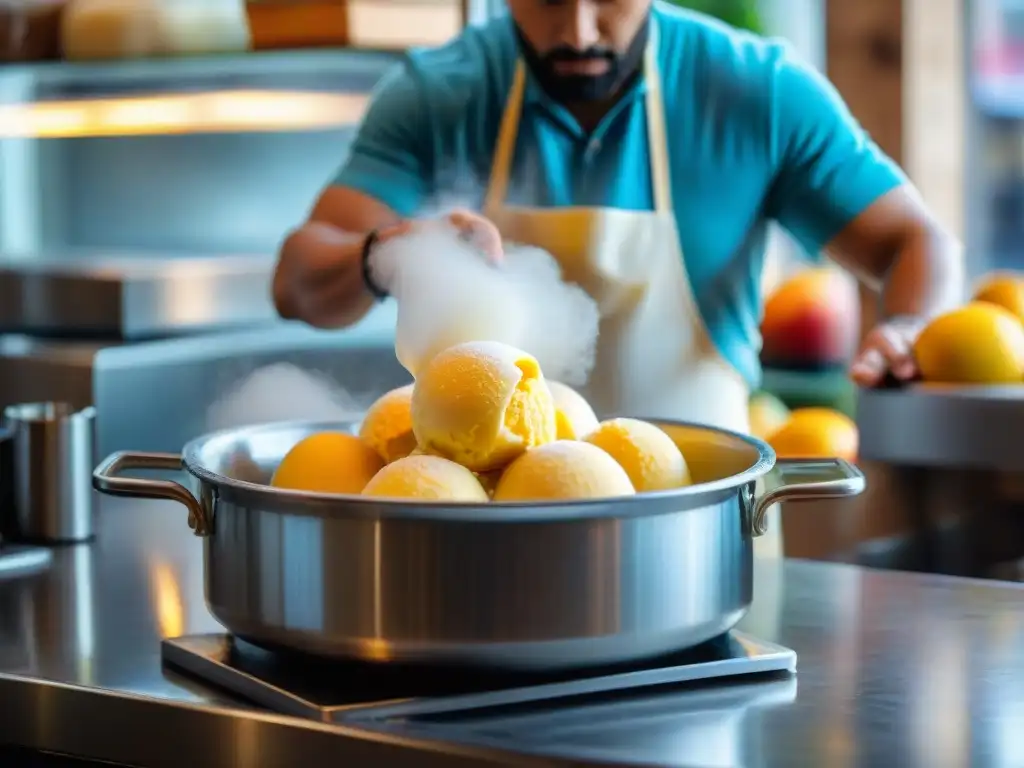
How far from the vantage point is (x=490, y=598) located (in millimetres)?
963

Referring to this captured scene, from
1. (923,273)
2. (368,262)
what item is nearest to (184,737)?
(368,262)

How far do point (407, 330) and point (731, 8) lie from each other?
2010 mm

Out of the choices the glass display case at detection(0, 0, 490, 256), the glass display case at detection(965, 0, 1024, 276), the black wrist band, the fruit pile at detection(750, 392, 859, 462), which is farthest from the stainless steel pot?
the glass display case at detection(965, 0, 1024, 276)

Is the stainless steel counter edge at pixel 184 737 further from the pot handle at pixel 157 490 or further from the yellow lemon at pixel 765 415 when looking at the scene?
the yellow lemon at pixel 765 415

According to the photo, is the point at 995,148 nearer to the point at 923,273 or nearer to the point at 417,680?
the point at 923,273

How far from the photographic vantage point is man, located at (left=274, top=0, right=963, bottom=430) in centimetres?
210

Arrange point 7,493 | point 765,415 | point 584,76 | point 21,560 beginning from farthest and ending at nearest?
1. point 765,415
2. point 584,76
3. point 7,493
4. point 21,560

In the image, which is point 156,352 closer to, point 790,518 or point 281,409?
point 281,409

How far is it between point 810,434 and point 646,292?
481mm

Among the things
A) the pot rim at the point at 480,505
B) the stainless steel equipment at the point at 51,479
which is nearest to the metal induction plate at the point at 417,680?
the pot rim at the point at 480,505

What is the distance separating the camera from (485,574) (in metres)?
0.96

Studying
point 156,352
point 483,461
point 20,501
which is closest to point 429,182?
point 156,352

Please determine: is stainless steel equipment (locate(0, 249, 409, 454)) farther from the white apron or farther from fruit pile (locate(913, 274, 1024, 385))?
fruit pile (locate(913, 274, 1024, 385))

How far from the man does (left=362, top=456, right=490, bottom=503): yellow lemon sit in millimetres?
1031
